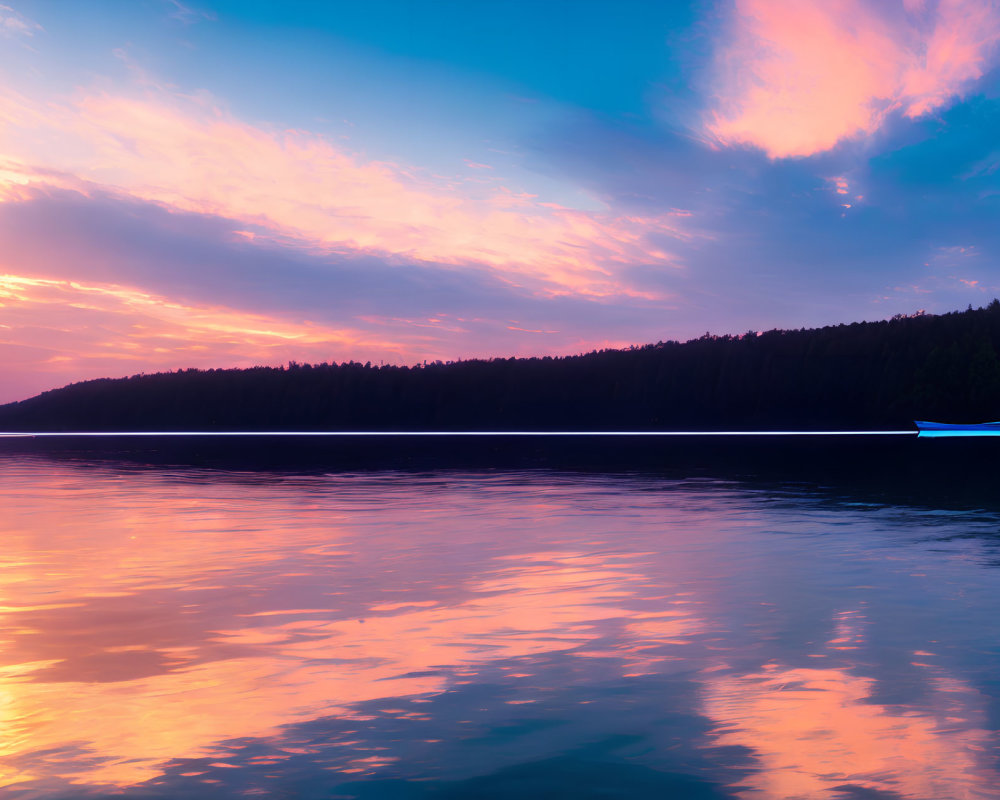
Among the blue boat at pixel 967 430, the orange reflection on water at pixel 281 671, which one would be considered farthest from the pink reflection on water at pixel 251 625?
the blue boat at pixel 967 430

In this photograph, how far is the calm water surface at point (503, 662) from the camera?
809 cm

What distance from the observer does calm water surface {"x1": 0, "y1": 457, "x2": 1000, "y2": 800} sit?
809 centimetres

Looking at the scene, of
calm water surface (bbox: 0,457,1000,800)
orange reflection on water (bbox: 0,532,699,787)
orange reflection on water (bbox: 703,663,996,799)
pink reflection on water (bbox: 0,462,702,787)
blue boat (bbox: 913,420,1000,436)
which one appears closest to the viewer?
orange reflection on water (bbox: 703,663,996,799)

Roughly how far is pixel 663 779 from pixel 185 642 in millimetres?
7116

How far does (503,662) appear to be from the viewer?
37.9 ft

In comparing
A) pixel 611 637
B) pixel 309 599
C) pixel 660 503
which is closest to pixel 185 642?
pixel 309 599

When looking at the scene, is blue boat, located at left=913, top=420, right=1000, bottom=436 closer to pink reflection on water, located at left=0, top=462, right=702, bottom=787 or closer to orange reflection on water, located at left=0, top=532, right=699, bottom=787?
pink reflection on water, located at left=0, top=462, right=702, bottom=787

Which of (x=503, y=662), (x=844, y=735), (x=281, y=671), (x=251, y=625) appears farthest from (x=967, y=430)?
(x=281, y=671)

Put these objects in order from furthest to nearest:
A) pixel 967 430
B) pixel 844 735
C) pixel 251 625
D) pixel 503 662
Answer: pixel 967 430 < pixel 251 625 < pixel 503 662 < pixel 844 735

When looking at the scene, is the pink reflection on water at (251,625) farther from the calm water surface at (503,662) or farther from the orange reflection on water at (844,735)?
the orange reflection on water at (844,735)

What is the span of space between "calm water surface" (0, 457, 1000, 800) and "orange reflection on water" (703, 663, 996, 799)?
1.2 inches

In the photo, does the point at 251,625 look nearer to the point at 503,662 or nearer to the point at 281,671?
the point at 281,671

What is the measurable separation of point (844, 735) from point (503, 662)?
159 inches

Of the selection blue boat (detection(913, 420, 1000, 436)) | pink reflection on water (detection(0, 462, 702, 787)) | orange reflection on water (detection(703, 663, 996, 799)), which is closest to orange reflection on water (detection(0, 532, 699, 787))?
pink reflection on water (detection(0, 462, 702, 787))
